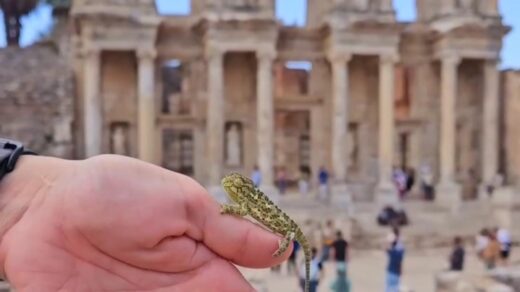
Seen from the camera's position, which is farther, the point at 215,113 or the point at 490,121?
the point at 490,121

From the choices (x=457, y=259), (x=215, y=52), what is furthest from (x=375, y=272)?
(x=215, y=52)

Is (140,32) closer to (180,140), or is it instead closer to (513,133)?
(180,140)

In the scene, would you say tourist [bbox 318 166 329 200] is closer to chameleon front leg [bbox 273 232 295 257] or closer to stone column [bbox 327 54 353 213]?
stone column [bbox 327 54 353 213]

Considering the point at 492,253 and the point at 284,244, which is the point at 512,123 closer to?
the point at 492,253

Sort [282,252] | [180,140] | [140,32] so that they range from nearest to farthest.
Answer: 1. [282,252]
2. [140,32]
3. [180,140]

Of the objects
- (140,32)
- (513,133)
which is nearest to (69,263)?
(140,32)

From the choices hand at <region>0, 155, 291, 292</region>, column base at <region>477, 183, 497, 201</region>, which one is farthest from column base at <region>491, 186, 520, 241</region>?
hand at <region>0, 155, 291, 292</region>
